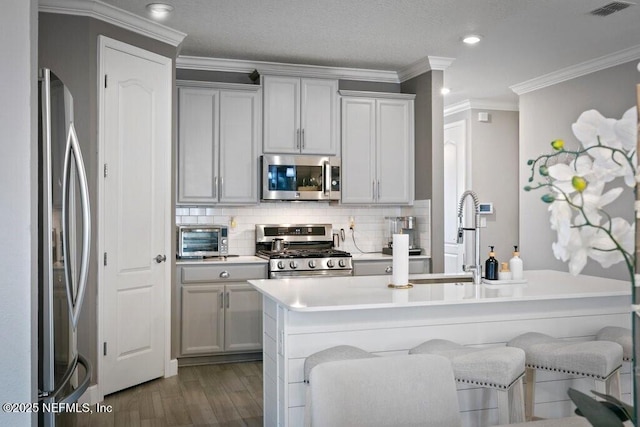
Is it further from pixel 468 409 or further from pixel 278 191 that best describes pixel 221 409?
pixel 278 191

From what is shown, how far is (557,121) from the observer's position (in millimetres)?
6406

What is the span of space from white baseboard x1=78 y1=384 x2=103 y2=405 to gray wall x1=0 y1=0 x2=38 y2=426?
2.16 meters

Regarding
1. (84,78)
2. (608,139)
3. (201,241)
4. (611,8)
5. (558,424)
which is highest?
(611,8)

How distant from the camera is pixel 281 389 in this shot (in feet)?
9.64

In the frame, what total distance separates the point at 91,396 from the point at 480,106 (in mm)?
5907

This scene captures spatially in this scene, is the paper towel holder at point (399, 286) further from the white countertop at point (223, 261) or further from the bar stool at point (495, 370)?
the white countertop at point (223, 261)

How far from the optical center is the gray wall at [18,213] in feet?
6.61

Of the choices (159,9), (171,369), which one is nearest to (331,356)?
(171,369)

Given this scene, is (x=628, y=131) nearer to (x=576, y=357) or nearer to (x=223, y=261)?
(x=576, y=357)

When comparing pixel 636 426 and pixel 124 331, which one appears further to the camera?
pixel 124 331

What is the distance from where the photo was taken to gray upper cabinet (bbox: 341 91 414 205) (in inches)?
228

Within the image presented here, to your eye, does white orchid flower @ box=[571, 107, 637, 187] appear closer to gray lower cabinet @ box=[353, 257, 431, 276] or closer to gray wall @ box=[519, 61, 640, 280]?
gray lower cabinet @ box=[353, 257, 431, 276]

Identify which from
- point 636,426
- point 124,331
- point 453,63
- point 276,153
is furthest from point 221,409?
point 453,63

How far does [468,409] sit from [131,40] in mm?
3411
